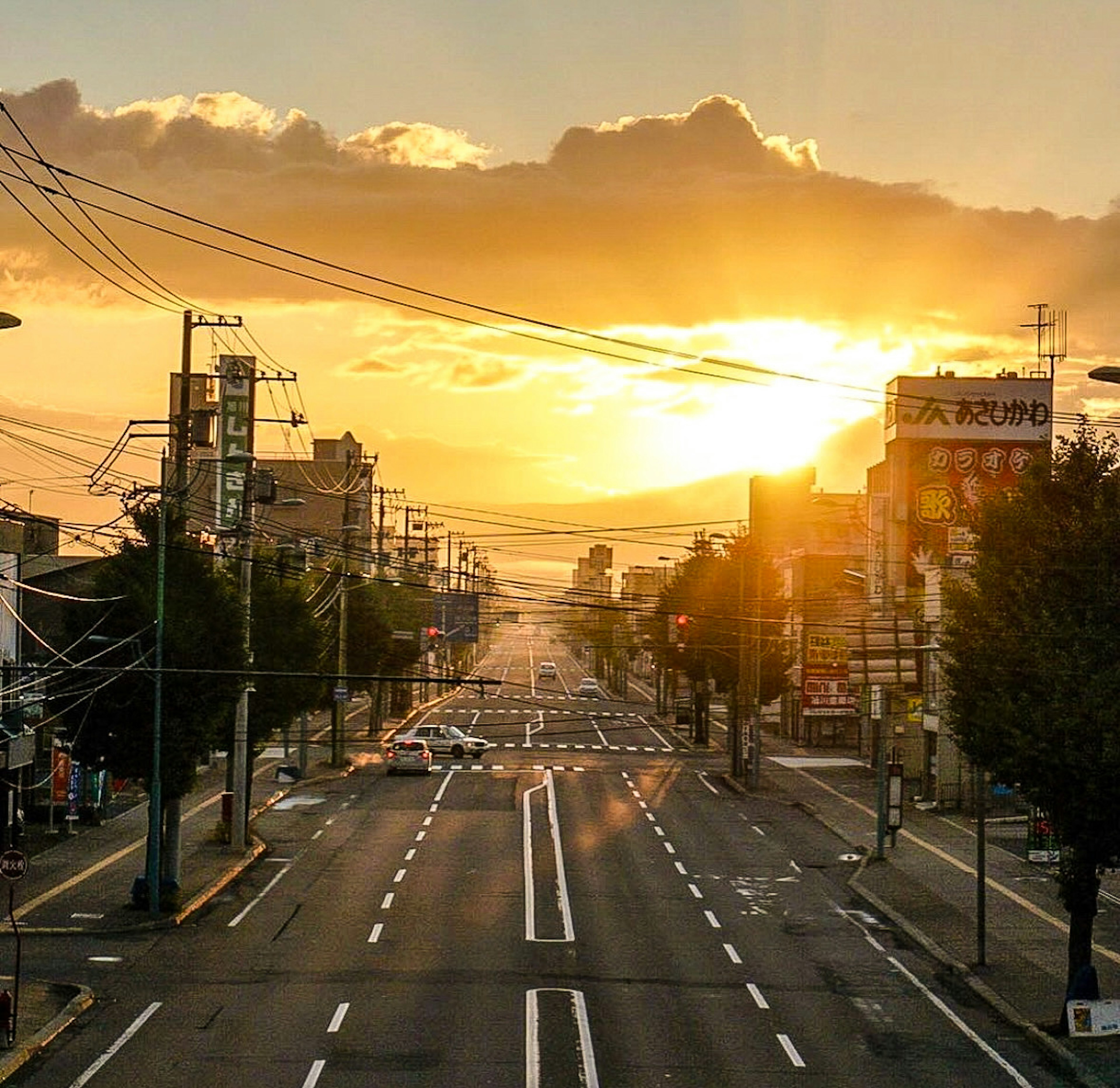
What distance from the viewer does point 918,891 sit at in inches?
1943

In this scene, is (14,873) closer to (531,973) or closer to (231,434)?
(531,973)

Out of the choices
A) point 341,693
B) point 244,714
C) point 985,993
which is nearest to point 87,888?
point 244,714

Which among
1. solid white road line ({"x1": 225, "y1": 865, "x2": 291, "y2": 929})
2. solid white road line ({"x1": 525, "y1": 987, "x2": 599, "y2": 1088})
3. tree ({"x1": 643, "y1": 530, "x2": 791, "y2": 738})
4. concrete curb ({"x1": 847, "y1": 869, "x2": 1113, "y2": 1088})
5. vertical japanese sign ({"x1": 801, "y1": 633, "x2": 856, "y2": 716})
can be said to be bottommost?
solid white road line ({"x1": 225, "y1": 865, "x2": 291, "y2": 929})

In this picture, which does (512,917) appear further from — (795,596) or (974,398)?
(795,596)

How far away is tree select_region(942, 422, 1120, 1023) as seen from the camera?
3089cm

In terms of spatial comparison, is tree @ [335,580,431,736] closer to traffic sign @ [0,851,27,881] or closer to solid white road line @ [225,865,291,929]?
solid white road line @ [225,865,291,929]

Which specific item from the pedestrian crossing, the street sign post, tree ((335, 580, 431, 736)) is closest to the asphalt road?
the street sign post

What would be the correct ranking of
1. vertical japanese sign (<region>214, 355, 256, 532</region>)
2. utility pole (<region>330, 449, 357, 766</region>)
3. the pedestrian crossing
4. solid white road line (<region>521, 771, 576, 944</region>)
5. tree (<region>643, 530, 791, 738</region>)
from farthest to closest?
the pedestrian crossing
vertical japanese sign (<region>214, 355, 256, 532</region>)
tree (<region>643, 530, 791, 738</region>)
utility pole (<region>330, 449, 357, 766</region>)
solid white road line (<region>521, 771, 576, 944</region>)

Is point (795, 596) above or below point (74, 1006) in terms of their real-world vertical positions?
above

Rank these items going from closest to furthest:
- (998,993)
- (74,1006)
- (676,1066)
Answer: (676,1066) → (74,1006) → (998,993)

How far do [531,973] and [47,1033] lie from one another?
1036 cm

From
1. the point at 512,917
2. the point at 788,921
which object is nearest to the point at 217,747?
the point at 512,917

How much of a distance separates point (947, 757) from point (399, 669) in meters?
47.4

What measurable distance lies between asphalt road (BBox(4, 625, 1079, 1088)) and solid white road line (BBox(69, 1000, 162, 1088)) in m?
0.07
